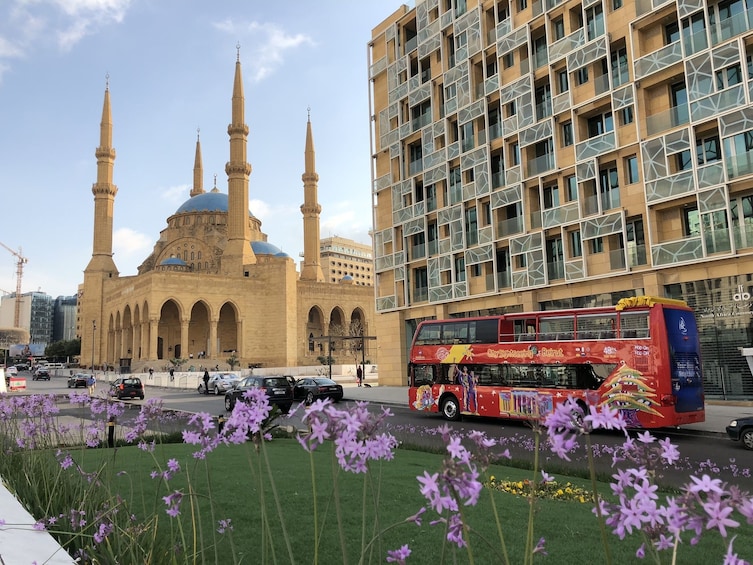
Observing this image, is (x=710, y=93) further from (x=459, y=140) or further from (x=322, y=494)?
(x=322, y=494)

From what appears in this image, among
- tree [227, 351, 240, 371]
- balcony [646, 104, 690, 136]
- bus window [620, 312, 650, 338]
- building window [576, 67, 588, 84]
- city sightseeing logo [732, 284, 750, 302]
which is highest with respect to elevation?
building window [576, 67, 588, 84]

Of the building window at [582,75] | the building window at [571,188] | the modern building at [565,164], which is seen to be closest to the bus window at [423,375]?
the modern building at [565,164]

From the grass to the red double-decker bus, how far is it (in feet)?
18.5

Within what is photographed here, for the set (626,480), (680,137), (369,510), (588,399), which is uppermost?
(680,137)

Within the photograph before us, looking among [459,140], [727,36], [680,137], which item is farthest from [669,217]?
[459,140]

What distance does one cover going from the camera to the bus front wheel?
730 inches

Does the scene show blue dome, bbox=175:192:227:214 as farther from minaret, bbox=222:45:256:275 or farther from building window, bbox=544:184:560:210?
building window, bbox=544:184:560:210

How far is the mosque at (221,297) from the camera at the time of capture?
62125 millimetres

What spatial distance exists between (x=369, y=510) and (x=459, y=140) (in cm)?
2651

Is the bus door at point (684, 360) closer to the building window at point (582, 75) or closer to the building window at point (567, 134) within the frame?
the building window at point (567, 134)

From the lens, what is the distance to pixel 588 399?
7.18 feet

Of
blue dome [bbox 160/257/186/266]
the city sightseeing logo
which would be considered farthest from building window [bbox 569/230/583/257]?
blue dome [bbox 160/257/186/266]

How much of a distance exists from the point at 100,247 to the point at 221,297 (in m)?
18.4

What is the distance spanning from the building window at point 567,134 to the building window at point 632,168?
3.10 metres
